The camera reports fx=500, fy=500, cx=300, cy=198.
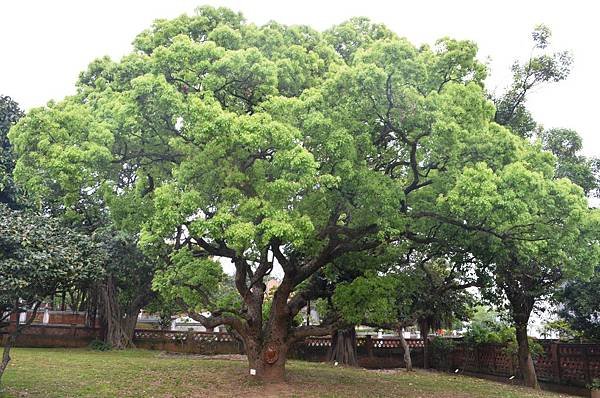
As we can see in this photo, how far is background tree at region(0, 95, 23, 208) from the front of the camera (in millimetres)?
14992

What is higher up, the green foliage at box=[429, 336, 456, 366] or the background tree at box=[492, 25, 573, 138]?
the background tree at box=[492, 25, 573, 138]

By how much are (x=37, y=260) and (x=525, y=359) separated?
13.0 m

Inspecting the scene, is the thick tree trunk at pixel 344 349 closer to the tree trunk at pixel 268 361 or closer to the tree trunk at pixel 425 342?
the tree trunk at pixel 425 342

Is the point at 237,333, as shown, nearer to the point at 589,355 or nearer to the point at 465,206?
the point at 465,206

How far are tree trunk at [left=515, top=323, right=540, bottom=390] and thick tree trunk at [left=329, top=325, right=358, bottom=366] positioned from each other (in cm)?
557

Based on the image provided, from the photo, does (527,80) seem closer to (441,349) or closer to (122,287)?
(441,349)

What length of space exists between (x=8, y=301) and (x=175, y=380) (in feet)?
16.3

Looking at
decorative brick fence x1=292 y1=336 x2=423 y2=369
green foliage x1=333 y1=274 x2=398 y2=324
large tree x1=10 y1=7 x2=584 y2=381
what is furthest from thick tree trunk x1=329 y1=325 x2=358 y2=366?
green foliage x1=333 y1=274 x2=398 y2=324

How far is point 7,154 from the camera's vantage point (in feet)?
49.8

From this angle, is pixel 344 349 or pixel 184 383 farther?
pixel 344 349

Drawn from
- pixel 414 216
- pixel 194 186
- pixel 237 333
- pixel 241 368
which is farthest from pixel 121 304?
pixel 414 216

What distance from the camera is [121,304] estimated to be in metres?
20.0

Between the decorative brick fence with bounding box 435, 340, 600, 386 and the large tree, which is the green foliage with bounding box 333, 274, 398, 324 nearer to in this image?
the large tree

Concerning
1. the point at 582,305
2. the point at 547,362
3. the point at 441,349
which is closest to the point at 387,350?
the point at 441,349
